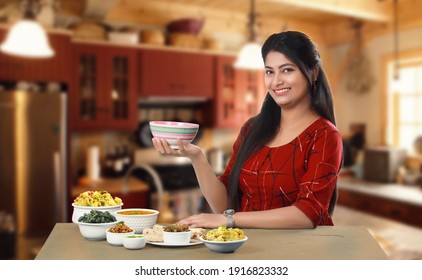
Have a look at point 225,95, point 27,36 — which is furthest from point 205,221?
point 225,95

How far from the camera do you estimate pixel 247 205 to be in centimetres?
105

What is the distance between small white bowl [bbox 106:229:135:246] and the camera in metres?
0.80

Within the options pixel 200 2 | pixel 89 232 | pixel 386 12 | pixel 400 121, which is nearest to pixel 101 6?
pixel 200 2

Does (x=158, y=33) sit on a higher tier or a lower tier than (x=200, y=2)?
lower

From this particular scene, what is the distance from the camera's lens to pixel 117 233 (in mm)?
800

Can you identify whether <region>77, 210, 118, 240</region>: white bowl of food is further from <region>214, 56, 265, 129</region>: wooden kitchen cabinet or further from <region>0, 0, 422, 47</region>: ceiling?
<region>214, 56, 265, 129</region>: wooden kitchen cabinet

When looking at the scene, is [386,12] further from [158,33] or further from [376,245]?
[376,245]

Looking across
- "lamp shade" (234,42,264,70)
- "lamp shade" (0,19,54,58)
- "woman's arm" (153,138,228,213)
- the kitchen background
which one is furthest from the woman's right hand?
the kitchen background

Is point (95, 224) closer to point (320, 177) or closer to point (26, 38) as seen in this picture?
point (320, 177)

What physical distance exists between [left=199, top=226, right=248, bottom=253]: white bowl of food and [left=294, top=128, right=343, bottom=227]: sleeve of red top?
18cm

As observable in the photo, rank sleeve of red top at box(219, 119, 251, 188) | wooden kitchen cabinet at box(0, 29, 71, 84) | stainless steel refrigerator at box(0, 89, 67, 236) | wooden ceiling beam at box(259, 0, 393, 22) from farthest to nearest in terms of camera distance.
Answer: wooden ceiling beam at box(259, 0, 393, 22) < wooden kitchen cabinet at box(0, 29, 71, 84) < stainless steel refrigerator at box(0, 89, 67, 236) < sleeve of red top at box(219, 119, 251, 188)

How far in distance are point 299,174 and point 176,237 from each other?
0.29 m

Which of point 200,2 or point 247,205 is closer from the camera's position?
point 247,205

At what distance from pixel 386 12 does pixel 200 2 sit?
4.49 feet
